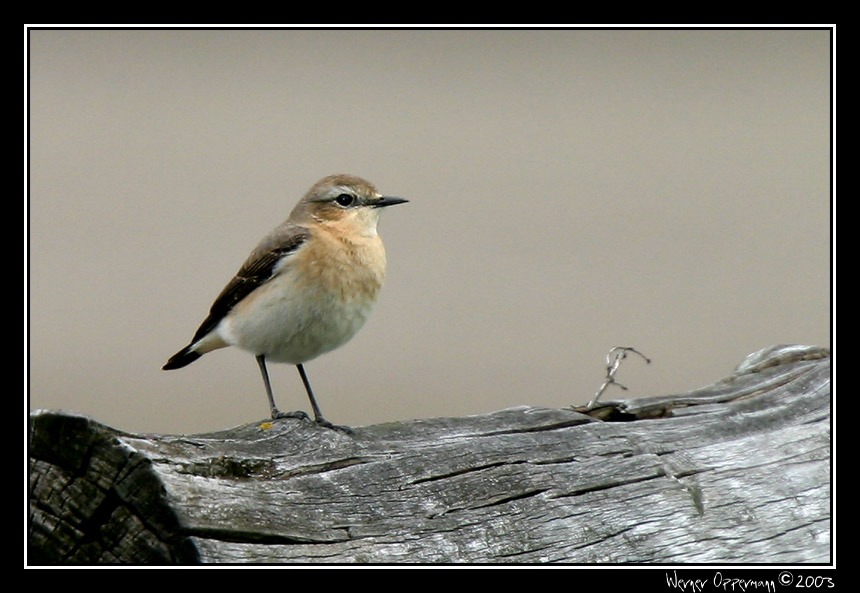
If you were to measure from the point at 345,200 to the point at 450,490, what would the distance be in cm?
308

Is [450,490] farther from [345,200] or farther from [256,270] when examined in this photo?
[345,200]

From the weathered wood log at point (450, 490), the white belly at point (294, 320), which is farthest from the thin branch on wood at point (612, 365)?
the white belly at point (294, 320)

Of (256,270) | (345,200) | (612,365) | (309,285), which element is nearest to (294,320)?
(309,285)

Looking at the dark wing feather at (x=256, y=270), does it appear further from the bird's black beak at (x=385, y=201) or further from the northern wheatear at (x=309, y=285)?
the bird's black beak at (x=385, y=201)

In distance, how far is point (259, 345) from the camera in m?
5.73

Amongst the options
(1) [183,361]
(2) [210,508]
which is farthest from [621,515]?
(1) [183,361]

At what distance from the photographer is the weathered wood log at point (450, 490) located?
10.1 ft

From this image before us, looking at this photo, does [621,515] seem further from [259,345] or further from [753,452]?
[259,345]

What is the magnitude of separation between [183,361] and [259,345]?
2.78ft

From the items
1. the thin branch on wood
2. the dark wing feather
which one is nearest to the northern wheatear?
the dark wing feather

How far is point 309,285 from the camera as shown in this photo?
5.59 m

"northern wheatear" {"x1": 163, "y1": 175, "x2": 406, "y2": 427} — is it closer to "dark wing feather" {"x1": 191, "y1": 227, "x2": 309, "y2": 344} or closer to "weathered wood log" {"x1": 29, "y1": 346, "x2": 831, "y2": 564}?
"dark wing feather" {"x1": 191, "y1": 227, "x2": 309, "y2": 344}

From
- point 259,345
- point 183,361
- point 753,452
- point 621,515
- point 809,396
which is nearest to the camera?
point 621,515

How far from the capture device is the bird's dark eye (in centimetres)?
622
